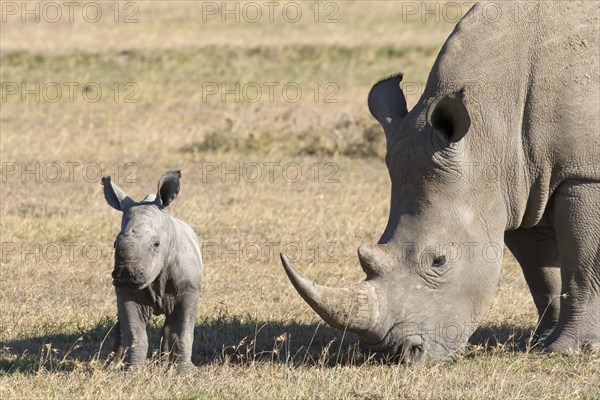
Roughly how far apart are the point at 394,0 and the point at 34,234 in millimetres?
24693

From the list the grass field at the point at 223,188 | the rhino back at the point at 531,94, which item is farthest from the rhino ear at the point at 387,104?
the grass field at the point at 223,188

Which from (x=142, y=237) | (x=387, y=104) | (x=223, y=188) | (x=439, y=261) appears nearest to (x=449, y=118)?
(x=387, y=104)

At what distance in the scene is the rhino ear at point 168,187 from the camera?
784cm

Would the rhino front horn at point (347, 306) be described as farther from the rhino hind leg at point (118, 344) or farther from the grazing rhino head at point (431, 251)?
the rhino hind leg at point (118, 344)

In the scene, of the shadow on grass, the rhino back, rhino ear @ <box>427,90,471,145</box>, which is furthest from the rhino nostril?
rhino ear @ <box>427,90,471,145</box>

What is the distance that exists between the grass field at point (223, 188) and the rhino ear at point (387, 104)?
157 centimetres

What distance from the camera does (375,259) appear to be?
25.2ft

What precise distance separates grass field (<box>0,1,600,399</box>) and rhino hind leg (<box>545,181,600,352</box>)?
0.86 feet

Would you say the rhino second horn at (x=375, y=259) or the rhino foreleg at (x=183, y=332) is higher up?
the rhino second horn at (x=375, y=259)

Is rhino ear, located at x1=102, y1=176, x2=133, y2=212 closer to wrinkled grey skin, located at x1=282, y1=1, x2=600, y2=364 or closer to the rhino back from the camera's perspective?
wrinkled grey skin, located at x1=282, y1=1, x2=600, y2=364

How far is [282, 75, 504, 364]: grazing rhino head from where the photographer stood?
25.1 ft

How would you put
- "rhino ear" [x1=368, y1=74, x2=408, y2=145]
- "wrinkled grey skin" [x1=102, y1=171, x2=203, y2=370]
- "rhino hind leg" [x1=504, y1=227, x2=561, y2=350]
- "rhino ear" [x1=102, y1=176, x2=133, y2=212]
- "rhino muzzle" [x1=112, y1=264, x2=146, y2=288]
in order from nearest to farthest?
1. "rhino muzzle" [x1=112, y1=264, x2=146, y2=288]
2. "wrinkled grey skin" [x1=102, y1=171, x2=203, y2=370]
3. "rhino ear" [x1=102, y1=176, x2=133, y2=212]
4. "rhino ear" [x1=368, y1=74, x2=408, y2=145]
5. "rhino hind leg" [x1=504, y1=227, x2=561, y2=350]

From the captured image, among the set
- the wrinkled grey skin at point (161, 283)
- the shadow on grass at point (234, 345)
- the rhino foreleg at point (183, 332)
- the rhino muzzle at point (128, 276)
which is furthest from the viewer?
the shadow on grass at point (234, 345)

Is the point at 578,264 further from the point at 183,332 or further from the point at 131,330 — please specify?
the point at 131,330
